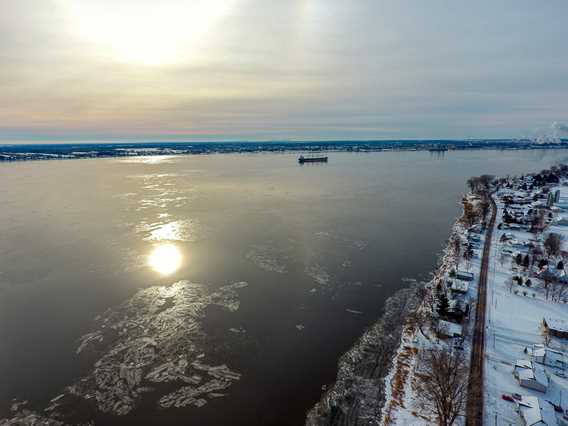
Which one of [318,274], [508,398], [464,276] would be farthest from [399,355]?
[464,276]

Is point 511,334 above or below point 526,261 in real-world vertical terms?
below

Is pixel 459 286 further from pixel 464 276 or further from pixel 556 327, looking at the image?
pixel 556 327

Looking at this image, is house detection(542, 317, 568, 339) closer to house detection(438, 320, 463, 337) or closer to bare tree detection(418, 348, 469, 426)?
house detection(438, 320, 463, 337)

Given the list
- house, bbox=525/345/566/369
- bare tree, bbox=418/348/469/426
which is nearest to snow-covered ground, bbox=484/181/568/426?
house, bbox=525/345/566/369

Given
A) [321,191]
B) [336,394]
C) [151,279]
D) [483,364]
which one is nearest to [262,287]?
[151,279]

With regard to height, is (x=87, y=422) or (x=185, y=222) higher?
(x=185, y=222)

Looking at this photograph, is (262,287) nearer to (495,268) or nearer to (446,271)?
(446,271)

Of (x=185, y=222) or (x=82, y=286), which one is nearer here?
(x=82, y=286)
